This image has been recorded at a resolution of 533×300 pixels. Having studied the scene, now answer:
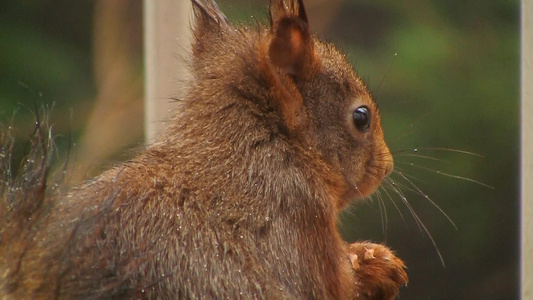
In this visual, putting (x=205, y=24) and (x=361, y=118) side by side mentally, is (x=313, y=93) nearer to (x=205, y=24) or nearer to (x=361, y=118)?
(x=361, y=118)

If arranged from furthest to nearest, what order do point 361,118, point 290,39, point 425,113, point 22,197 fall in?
1. point 425,113
2. point 361,118
3. point 290,39
4. point 22,197

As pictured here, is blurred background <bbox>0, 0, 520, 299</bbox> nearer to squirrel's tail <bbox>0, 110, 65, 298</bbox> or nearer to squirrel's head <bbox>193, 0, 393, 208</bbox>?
squirrel's head <bbox>193, 0, 393, 208</bbox>

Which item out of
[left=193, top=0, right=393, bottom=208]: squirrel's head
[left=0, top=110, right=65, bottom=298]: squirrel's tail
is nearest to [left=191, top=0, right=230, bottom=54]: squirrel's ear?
[left=193, top=0, right=393, bottom=208]: squirrel's head

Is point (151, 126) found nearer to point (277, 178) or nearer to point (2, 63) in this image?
point (277, 178)

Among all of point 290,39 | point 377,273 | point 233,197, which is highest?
point 290,39

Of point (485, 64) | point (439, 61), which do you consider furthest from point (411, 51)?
point (485, 64)

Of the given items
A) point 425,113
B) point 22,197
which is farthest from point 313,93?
point 425,113
